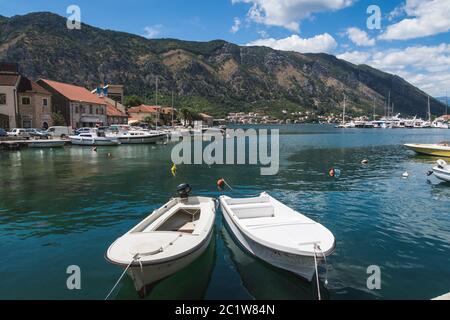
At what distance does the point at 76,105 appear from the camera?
75.9m

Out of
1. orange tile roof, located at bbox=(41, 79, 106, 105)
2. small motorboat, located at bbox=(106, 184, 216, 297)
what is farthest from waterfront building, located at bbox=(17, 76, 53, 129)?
small motorboat, located at bbox=(106, 184, 216, 297)

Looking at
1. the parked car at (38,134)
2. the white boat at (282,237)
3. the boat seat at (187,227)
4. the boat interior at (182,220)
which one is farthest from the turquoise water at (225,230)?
the parked car at (38,134)

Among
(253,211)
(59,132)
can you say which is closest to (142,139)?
(59,132)

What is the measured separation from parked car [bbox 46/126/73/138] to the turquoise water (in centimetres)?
3046

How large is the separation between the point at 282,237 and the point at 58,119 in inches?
2839

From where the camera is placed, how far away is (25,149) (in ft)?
170

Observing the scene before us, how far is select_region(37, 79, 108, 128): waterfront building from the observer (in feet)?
242

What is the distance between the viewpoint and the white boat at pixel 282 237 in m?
9.45
